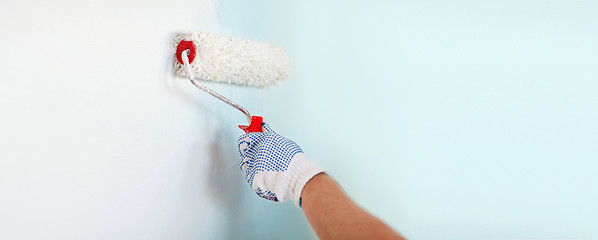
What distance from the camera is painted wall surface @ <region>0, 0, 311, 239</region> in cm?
81

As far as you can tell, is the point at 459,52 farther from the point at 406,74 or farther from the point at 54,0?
the point at 54,0

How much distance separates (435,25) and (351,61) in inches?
11.9

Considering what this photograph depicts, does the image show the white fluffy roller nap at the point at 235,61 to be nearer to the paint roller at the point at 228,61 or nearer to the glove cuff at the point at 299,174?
the paint roller at the point at 228,61

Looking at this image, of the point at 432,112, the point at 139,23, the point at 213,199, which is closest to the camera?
the point at 139,23

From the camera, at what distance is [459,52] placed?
1.35 m

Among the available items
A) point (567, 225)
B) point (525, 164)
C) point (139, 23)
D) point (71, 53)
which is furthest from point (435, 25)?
point (71, 53)

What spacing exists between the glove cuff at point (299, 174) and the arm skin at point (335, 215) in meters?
0.01

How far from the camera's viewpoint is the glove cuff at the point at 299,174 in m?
0.95

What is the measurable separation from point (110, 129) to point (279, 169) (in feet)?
1.28

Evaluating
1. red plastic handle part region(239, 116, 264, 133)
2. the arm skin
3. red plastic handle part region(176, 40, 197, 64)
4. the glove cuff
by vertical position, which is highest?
red plastic handle part region(176, 40, 197, 64)

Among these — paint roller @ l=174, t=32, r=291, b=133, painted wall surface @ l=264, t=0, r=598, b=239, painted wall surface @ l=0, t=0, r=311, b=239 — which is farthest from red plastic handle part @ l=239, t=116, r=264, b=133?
painted wall surface @ l=264, t=0, r=598, b=239

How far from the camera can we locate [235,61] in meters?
1.06

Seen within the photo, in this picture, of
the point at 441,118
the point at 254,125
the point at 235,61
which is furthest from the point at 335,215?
the point at 441,118

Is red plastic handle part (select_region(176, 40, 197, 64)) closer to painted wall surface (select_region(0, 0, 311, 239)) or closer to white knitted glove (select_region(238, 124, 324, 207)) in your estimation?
painted wall surface (select_region(0, 0, 311, 239))
